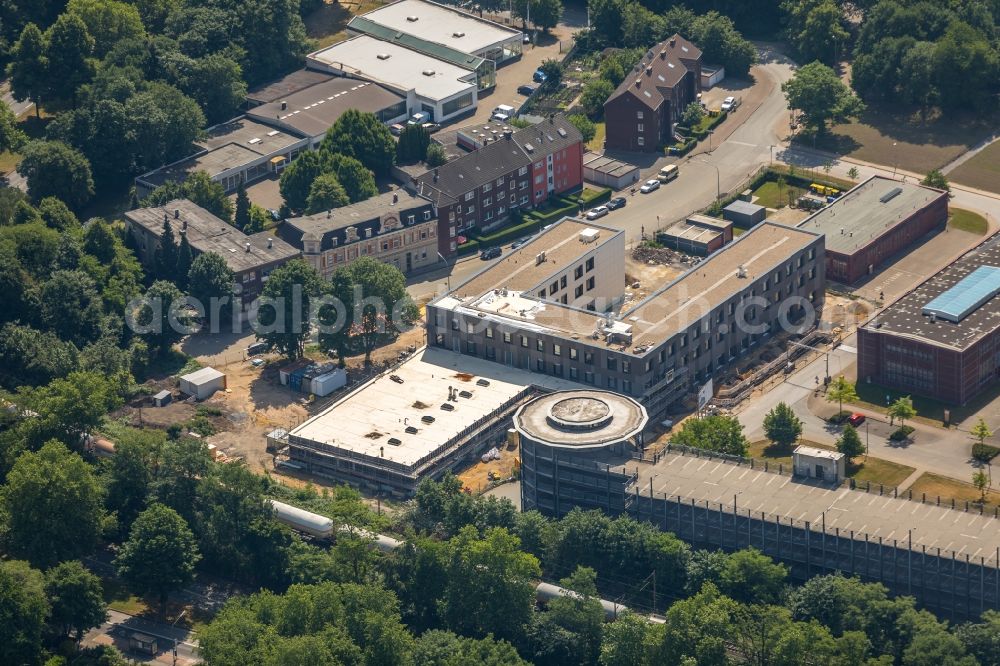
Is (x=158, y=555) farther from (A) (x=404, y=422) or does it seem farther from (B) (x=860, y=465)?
(B) (x=860, y=465)

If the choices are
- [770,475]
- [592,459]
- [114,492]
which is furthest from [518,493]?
[114,492]

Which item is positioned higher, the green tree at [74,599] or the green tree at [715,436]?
the green tree at [715,436]

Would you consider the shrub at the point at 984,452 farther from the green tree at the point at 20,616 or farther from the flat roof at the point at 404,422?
the green tree at the point at 20,616

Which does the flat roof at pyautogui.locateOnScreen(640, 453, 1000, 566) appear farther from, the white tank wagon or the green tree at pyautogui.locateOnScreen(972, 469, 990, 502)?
the green tree at pyautogui.locateOnScreen(972, 469, 990, 502)

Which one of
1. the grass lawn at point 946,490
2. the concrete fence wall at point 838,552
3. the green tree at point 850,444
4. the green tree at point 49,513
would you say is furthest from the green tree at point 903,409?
the green tree at point 49,513

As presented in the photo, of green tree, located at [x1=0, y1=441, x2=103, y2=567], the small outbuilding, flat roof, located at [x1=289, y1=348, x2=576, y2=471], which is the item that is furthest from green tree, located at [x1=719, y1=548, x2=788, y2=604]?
green tree, located at [x1=0, y1=441, x2=103, y2=567]

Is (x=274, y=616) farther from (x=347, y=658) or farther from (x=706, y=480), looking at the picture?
(x=706, y=480)

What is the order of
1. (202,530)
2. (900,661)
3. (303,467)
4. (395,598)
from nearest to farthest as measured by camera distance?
(900,661) → (395,598) → (202,530) → (303,467)
